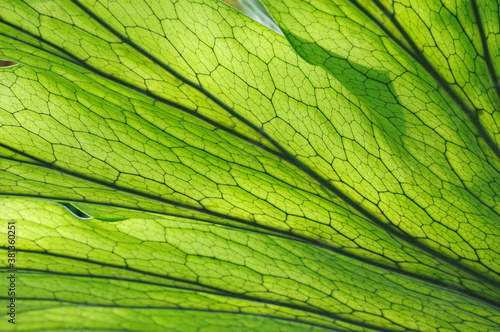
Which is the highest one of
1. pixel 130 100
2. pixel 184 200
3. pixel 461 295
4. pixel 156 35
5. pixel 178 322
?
pixel 156 35

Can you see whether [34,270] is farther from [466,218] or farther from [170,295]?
[466,218]

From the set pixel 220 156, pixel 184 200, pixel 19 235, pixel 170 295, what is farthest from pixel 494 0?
pixel 19 235

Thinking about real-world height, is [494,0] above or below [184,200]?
above

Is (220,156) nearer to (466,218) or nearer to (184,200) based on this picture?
(184,200)

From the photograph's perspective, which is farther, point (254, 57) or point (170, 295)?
point (170, 295)

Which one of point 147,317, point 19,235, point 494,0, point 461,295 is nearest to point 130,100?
point 19,235

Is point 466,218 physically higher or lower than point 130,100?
lower
